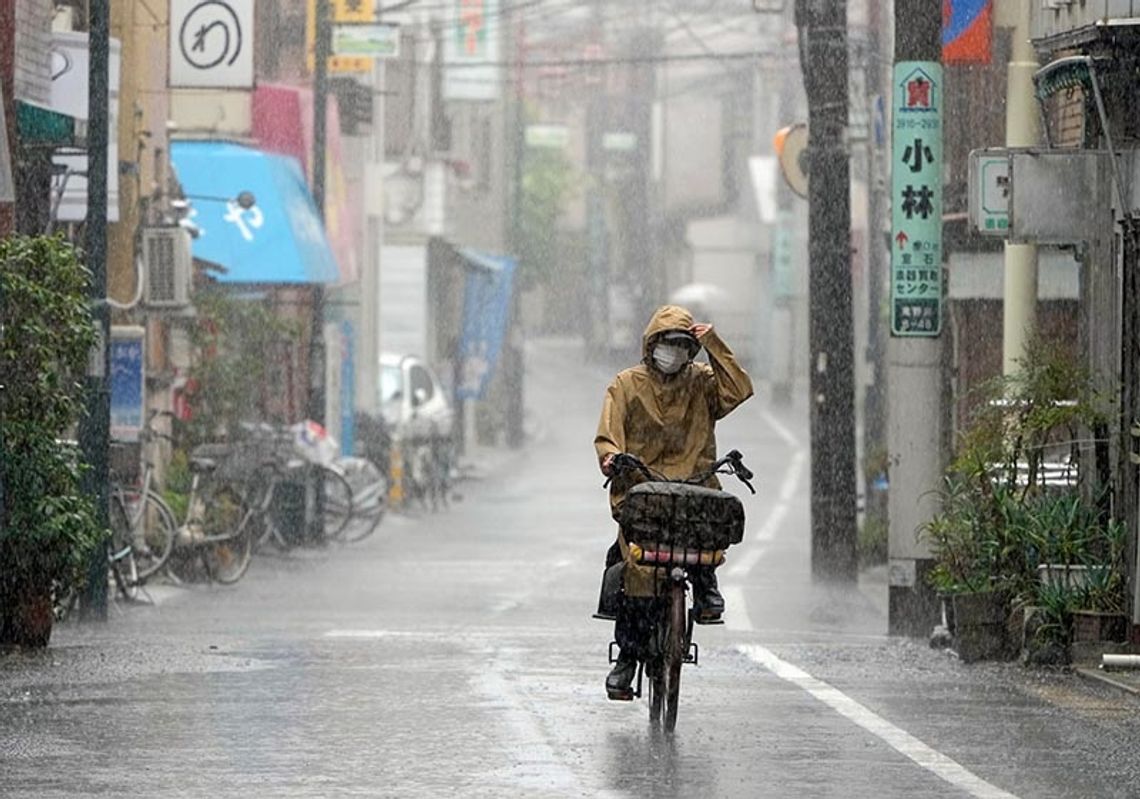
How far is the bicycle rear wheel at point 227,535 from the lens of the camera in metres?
24.4

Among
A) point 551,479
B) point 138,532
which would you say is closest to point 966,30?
point 138,532

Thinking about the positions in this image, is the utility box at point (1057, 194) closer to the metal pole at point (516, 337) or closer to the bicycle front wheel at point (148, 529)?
the bicycle front wheel at point (148, 529)

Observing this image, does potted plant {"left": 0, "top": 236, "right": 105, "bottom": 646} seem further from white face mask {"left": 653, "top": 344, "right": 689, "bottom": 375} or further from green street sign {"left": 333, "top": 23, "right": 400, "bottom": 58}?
green street sign {"left": 333, "top": 23, "right": 400, "bottom": 58}

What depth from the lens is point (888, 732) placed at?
11.1 meters

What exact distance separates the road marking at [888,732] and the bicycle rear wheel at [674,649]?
0.84m

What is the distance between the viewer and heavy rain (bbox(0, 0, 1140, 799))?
10914 mm

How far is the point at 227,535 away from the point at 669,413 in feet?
44.3

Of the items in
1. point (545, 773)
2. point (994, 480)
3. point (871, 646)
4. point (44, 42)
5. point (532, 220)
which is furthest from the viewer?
point (532, 220)

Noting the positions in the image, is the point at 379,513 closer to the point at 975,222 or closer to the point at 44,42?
the point at 44,42

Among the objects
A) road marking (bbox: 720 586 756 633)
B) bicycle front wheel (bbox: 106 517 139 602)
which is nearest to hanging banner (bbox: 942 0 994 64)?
road marking (bbox: 720 586 756 633)

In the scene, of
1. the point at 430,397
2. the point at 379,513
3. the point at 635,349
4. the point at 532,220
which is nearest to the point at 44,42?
the point at 379,513

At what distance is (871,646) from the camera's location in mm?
16625

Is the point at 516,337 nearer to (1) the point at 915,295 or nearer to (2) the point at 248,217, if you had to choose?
(2) the point at 248,217

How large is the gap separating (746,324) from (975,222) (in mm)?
74061
